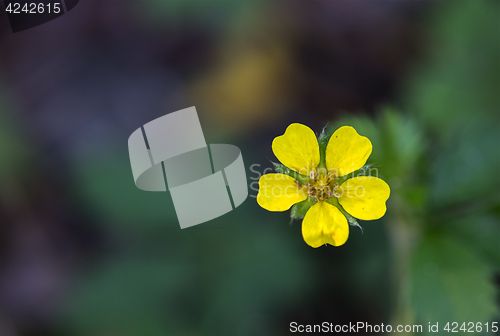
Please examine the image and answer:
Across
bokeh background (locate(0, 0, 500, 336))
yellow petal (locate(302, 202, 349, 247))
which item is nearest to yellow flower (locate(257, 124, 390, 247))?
yellow petal (locate(302, 202, 349, 247))

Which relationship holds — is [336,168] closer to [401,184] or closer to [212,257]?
[401,184]

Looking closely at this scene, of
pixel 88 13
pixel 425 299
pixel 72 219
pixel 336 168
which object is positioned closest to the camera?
pixel 336 168

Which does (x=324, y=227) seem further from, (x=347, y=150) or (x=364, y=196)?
(x=347, y=150)

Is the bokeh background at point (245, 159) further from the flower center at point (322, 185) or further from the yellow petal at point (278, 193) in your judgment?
the yellow petal at point (278, 193)

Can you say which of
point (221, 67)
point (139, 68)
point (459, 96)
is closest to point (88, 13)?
point (139, 68)

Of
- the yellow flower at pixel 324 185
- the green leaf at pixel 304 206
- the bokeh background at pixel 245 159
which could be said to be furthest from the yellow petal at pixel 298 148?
the bokeh background at pixel 245 159

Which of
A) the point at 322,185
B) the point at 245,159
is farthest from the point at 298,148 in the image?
the point at 245,159

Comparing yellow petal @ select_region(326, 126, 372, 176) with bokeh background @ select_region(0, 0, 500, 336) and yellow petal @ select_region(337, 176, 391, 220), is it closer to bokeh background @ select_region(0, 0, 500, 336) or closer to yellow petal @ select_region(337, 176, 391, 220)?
yellow petal @ select_region(337, 176, 391, 220)

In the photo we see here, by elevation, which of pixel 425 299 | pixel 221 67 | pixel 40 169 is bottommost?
pixel 425 299
